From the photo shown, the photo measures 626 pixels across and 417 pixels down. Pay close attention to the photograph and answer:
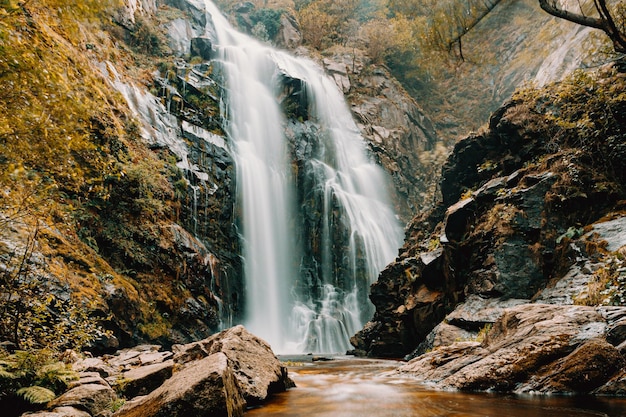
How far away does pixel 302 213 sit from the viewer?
2538 centimetres

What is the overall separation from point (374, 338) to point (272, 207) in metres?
12.0

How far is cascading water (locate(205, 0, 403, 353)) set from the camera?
67.6ft

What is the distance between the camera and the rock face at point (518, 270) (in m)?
4.94

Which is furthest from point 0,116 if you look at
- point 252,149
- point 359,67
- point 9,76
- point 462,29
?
point 359,67

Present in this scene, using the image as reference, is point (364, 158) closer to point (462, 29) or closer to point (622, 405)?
point (462, 29)

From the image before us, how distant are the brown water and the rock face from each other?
1.67ft

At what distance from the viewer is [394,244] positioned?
87.3 ft

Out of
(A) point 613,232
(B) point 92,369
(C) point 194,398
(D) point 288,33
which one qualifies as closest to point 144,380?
(B) point 92,369

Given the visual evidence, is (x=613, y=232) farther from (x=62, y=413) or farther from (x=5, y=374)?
(x=5, y=374)

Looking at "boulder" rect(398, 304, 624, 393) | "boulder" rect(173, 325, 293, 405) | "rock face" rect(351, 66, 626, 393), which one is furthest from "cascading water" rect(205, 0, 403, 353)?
"boulder" rect(398, 304, 624, 393)

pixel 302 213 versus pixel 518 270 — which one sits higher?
pixel 302 213

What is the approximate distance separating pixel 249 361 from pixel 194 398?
86.3 inches

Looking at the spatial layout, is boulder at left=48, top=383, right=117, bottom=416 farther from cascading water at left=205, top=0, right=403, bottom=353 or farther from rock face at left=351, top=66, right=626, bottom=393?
cascading water at left=205, top=0, right=403, bottom=353

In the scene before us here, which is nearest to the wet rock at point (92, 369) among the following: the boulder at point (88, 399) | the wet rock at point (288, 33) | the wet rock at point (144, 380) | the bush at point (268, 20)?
the wet rock at point (144, 380)
